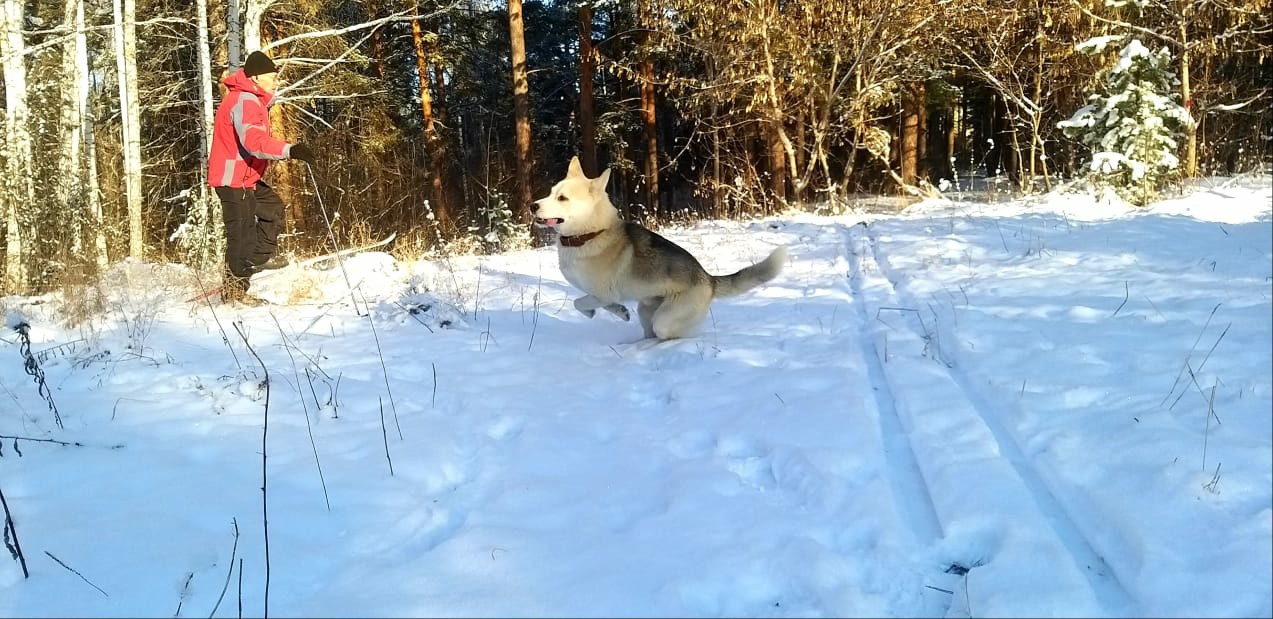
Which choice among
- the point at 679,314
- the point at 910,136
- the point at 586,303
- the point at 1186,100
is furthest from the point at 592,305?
the point at 910,136

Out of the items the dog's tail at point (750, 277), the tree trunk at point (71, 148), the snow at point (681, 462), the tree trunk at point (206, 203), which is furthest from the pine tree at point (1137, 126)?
the tree trunk at point (71, 148)

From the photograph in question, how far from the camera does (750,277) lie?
17.1 feet

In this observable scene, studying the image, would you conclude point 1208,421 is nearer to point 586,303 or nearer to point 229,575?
point 229,575

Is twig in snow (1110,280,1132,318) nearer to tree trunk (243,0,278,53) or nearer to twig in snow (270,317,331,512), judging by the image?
twig in snow (270,317,331,512)

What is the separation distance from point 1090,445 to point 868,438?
811mm

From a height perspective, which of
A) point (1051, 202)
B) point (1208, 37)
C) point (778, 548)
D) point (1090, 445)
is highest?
point (1208, 37)

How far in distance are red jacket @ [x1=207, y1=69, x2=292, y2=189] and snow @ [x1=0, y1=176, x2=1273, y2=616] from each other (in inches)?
58.3

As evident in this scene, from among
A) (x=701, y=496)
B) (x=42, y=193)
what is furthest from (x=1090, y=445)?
(x=42, y=193)

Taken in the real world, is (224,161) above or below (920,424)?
above

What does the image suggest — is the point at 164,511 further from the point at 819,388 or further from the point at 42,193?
the point at 42,193

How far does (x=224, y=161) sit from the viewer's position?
5949 millimetres

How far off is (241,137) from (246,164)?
30 cm

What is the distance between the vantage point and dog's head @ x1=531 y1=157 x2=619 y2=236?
5020 mm

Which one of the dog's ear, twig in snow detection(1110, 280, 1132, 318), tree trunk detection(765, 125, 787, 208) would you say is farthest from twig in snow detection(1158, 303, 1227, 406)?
tree trunk detection(765, 125, 787, 208)
